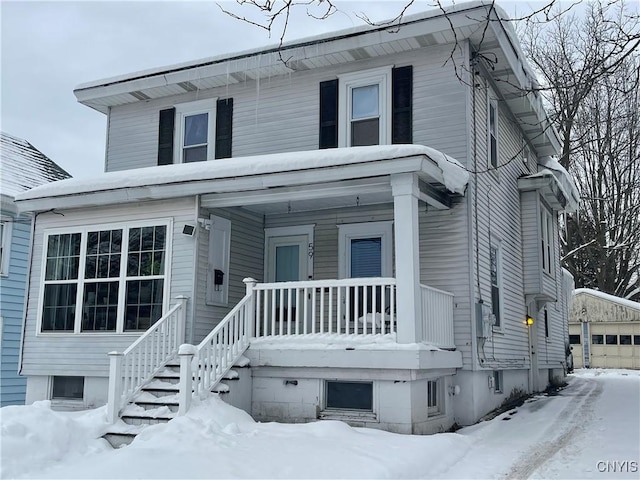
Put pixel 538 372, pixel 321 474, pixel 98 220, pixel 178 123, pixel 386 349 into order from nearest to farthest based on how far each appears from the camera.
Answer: pixel 321 474
pixel 386 349
pixel 98 220
pixel 178 123
pixel 538 372

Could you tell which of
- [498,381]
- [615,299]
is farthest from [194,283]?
[615,299]

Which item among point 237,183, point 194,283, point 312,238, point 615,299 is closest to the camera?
point 237,183

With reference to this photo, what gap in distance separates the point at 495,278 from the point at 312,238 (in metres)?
3.52

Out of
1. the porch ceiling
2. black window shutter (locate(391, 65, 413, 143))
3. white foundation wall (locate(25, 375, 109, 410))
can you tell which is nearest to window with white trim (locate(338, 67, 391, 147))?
black window shutter (locate(391, 65, 413, 143))

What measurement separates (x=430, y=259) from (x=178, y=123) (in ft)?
21.2

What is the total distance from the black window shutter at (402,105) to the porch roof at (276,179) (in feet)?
5.39

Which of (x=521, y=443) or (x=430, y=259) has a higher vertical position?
(x=430, y=259)

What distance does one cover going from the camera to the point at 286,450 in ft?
23.9

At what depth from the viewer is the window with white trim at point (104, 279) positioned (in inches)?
441

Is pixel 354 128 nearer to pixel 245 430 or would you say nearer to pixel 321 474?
pixel 245 430

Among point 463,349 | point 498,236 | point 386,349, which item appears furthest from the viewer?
point 498,236

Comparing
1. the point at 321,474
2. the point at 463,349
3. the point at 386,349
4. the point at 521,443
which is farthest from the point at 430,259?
the point at 321,474

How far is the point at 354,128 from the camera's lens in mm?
12383

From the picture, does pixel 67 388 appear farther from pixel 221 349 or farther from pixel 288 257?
pixel 288 257
